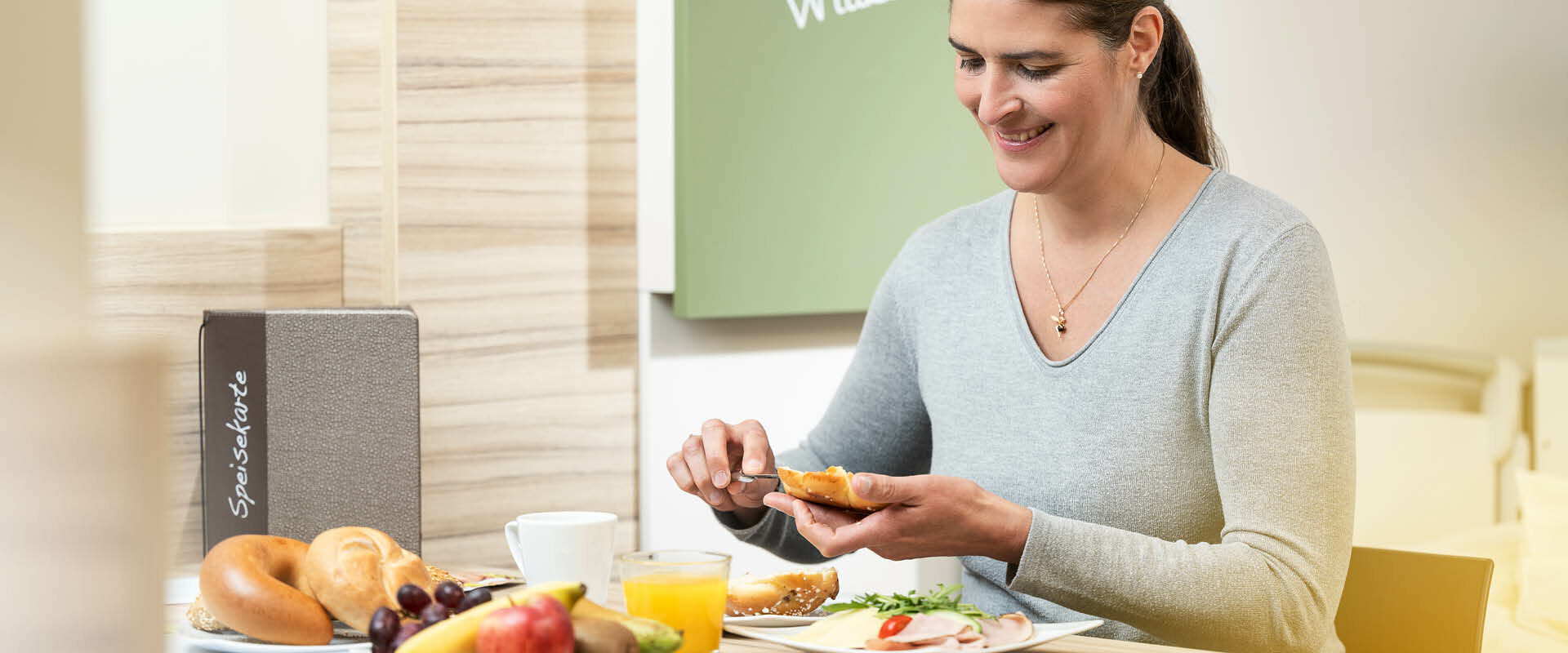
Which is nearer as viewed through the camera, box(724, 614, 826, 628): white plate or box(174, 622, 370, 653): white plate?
box(174, 622, 370, 653): white plate

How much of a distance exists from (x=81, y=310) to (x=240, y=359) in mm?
1143

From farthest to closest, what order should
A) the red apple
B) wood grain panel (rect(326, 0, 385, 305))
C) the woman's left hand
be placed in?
1. wood grain panel (rect(326, 0, 385, 305))
2. the woman's left hand
3. the red apple

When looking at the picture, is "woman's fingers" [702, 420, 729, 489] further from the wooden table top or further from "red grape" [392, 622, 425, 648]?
"red grape" [392, 622, 425, 648]

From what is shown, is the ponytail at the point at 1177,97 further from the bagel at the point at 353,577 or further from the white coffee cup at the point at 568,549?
the bagel at the point at 353,577

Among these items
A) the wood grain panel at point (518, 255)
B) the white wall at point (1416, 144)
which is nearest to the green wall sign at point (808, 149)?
the wood grain panel at point (518, 255)

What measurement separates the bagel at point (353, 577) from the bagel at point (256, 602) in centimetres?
1

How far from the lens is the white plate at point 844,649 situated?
34.8 inches

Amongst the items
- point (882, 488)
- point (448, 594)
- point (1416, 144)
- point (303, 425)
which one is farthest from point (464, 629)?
point (1416, 144)

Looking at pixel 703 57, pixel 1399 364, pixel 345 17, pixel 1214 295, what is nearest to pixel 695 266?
pixel 703 57

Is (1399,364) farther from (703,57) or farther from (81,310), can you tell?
(81,310)

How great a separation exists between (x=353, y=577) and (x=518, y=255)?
2.61 ft

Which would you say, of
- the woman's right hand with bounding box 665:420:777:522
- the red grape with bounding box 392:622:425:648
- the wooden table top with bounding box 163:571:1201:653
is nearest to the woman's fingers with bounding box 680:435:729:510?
the woman's right hand with bounding box 665:420:777:522

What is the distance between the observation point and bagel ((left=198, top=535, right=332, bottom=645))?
920mm

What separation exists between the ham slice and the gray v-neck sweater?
0.14m
